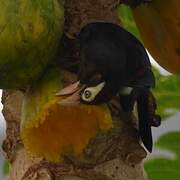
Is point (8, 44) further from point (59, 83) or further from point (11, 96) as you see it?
point (11, 96)

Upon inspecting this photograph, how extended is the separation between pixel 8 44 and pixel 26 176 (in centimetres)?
21

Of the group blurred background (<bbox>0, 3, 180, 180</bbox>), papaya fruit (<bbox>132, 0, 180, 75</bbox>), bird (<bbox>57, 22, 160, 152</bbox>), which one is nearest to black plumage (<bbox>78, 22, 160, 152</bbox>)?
bird (<bbox>57, 22, 160, 152</bbox>)

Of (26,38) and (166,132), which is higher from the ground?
(26,38)

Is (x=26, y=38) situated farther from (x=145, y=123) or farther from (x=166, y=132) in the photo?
(x=166, y=132)

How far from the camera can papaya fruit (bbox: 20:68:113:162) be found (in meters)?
0.75

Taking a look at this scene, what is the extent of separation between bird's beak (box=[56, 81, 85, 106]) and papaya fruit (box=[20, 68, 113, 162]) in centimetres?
2

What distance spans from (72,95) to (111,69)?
6cm

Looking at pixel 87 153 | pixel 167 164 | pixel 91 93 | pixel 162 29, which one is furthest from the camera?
pixel 167 164

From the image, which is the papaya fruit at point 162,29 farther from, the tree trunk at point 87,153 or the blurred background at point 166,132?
the blurred background at point 166,132

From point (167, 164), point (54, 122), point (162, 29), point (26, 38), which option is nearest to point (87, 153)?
point (54, 122)

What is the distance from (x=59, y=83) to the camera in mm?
785

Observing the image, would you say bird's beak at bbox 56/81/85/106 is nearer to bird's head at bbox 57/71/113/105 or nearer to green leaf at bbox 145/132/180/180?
bird's head at bbox 57/71/113/105

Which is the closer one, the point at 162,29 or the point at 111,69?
the point at 111,69

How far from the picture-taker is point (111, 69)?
70 cm
